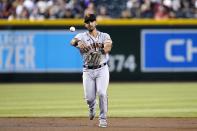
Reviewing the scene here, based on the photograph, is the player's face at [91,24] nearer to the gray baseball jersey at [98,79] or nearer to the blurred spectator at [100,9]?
the gray baseball jersey at [98,79]

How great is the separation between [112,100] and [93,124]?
466cm

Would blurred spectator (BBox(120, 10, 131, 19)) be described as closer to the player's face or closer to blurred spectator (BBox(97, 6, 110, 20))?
blurred spectator (BBox(97, 6, 110, 20))

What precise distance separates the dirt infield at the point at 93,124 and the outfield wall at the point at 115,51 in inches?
358

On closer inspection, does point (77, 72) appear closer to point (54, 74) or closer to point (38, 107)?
point (54, 74)

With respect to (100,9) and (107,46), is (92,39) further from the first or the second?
(100,9)

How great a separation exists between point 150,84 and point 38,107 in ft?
22.2

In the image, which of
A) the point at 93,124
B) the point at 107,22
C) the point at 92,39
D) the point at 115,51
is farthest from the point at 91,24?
the point at 115,51

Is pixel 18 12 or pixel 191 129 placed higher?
pixel 18 12

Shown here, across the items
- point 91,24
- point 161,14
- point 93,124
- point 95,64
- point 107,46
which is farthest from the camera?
point 161,14

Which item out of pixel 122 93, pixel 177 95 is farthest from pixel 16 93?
pixel 177 95

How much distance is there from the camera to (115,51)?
21.5m

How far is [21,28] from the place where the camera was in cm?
2103

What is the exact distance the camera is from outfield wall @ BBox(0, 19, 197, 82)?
21.0m

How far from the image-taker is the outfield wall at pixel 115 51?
21.0m
